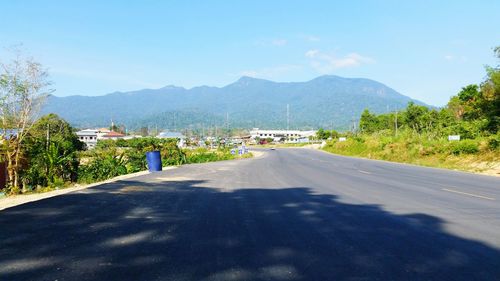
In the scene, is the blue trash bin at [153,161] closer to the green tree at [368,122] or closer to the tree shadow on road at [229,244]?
the tree shadow on road at [229,244]

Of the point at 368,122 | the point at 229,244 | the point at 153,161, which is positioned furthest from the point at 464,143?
the point at 368,122

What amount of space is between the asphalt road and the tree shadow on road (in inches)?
0.6

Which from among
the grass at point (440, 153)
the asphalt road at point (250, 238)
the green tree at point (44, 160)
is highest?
the green tree at point (44, 160)

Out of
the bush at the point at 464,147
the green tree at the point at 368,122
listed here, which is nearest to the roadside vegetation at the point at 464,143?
the bush at the point at 464,147

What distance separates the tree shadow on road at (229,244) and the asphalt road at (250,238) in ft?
0.05

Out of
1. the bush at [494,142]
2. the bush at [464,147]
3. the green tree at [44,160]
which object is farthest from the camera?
the bush at [464,147]

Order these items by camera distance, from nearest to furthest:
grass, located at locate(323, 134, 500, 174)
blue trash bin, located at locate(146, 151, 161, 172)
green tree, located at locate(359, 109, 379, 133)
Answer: blue trash bin, located at locate(146, 151, 161, 172), grass, located at locate(323, 134, 500, 174), green tree, located at locate(359, 109, 379, 133)

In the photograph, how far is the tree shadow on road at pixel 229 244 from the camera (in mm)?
4430

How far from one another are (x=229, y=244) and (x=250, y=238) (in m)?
Answer: 0.47

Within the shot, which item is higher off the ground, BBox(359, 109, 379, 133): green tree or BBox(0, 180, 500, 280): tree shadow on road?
BBox(359, 109, 379, 133): green tree

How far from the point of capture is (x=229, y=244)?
5594 millimetres

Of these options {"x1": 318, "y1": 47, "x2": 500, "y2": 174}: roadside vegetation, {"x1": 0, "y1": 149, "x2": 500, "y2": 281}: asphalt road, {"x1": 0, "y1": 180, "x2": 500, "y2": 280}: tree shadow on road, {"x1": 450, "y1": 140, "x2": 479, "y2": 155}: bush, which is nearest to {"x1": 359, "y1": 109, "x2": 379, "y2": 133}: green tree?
{"x1": 318, "y1": 47, "x2": 500, "y2": 174}: roadside vegetation

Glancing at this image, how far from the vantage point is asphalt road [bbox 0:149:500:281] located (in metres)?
4.46

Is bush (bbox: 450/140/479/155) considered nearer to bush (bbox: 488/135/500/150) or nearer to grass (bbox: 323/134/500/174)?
grass (bbox: 323/134/500/174)
